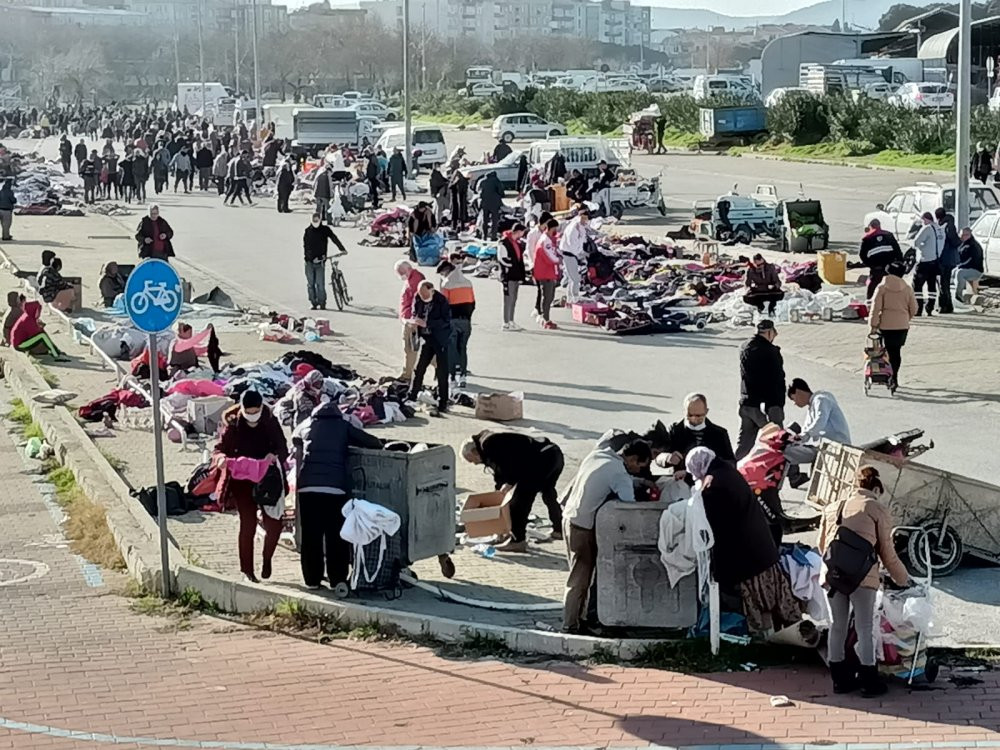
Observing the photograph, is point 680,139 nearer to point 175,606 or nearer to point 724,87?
point 724,87

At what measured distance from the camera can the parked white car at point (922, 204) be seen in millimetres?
29578

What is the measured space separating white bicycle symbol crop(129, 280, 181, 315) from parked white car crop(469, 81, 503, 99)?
8130 cm

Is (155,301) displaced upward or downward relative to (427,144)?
downward

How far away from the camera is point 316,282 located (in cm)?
2691

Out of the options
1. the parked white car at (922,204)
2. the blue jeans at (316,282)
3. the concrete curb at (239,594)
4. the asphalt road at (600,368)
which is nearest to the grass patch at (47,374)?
the asphalt road at (600,368)

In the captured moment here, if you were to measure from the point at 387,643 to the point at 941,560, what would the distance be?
12.8 ft

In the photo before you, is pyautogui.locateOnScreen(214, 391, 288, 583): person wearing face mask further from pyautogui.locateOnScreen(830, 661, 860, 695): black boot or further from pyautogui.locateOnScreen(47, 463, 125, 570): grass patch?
pyautogui.locateOnScreen(830, 661, 860, 695): black boot

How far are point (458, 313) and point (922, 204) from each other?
13413mm

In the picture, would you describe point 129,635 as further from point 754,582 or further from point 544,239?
point 544,239

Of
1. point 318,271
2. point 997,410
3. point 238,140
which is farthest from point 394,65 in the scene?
point 997,410

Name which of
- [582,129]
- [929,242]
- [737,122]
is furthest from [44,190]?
[929,242]

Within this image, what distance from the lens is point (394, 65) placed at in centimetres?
14825

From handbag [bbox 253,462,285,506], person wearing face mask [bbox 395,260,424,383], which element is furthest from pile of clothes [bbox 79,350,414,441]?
handbag [bbox 253,462,285,506]

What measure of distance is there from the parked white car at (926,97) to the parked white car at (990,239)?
32.6 m
